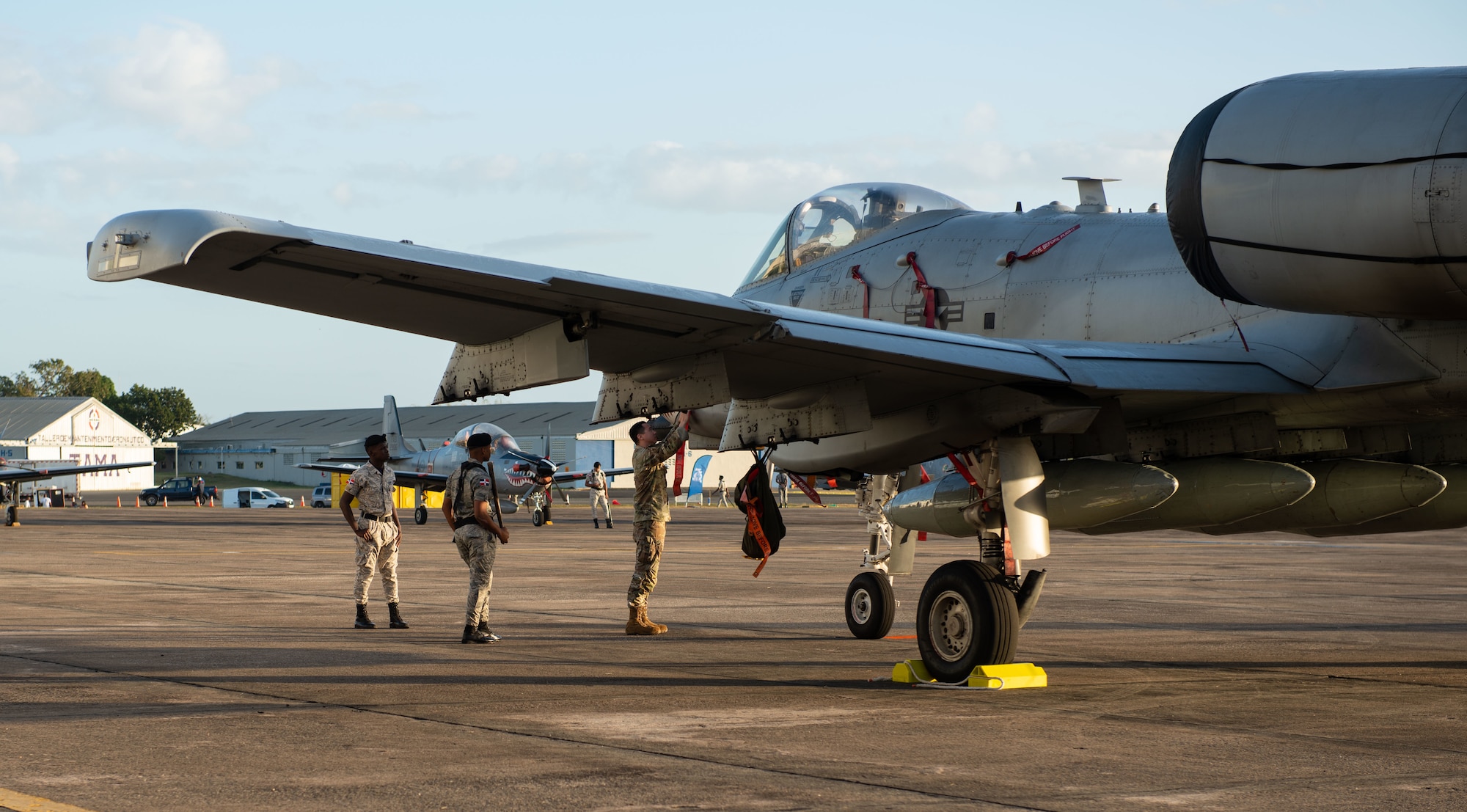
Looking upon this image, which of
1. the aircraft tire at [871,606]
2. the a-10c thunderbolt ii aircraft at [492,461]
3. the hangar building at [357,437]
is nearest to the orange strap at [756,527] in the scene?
the aircraft tire at [871,606]

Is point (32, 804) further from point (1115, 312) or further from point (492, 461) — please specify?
point (492, 461)

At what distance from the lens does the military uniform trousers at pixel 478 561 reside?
13.0 m

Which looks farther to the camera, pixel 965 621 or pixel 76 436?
pixel 76 436

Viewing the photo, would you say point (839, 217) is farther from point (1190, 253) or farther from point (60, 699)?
point (60, 699)

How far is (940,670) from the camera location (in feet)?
32.0

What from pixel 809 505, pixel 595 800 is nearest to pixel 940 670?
pixel 595 800

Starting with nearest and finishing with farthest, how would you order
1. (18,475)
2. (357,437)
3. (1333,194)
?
(1333,194) → (18,475) → (357,437)

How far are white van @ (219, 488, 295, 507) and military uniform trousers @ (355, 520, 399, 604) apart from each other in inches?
2704

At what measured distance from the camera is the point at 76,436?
10681 centimetres

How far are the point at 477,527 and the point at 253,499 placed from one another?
72.4 metres

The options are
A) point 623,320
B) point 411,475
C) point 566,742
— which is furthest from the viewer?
point 411,475

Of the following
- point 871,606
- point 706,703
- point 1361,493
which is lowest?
point 706,703

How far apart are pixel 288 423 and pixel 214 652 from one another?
12064cm

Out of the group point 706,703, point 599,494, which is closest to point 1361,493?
point 706,703
